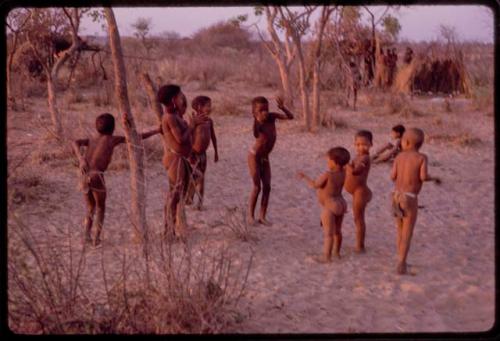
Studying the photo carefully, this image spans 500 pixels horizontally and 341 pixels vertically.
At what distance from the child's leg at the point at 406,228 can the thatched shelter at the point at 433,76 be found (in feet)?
37.7

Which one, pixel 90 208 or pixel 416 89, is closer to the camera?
pixel 90 208

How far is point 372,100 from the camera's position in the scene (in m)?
13.4

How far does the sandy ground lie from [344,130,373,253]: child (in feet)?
0.82

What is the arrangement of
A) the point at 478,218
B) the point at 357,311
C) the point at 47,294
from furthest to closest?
1. the point at 478,218
2. the point at 357,311
3. the point at 47,294

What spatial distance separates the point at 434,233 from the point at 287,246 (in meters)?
1.43

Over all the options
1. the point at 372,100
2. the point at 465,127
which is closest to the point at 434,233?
the point at 465,127

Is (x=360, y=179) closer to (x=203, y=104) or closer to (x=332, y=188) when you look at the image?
(x=332, y=188)

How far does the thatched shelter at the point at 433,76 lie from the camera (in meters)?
15.2

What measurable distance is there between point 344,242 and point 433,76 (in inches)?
467

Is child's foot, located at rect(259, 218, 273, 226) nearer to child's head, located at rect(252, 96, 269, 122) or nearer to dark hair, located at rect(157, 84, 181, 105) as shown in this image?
child's head, located at rect(252, 96, 269, 122)

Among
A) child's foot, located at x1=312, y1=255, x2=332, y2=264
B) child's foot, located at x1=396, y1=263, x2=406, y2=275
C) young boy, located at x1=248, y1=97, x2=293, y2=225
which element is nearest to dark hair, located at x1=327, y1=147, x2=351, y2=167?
child's foot, located at x1=312, y1=255, x2=332, y2=264

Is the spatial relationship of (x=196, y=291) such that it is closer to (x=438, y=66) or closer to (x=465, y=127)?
(x=465, y=127)

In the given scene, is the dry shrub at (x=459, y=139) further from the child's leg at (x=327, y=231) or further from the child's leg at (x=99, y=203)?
the child's leg at (x=99, y=203)

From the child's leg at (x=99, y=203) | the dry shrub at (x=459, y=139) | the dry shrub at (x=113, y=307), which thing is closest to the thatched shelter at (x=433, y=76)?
the dry shrub at (x=459, y=139)
